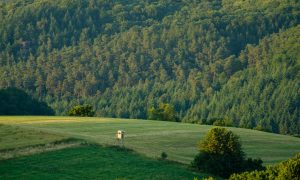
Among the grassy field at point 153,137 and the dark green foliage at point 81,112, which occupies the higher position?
the dark green foliage at point 81,112

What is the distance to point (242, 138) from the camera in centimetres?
9556

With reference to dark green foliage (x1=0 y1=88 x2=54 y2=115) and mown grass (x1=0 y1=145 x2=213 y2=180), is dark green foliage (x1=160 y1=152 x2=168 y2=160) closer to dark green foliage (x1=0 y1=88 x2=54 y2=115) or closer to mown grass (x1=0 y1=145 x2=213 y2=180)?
mown grass (x1=0 y1=145 x2=213 y2=180)

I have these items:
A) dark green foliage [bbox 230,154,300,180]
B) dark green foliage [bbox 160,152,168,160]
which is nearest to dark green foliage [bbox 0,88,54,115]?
dark green foliage [bbox 160,152,168,160]

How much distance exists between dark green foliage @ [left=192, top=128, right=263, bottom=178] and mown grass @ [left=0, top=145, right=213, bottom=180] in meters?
2.02

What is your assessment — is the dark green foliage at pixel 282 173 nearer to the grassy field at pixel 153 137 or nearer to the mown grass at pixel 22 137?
the grassy field at pixel 153 137

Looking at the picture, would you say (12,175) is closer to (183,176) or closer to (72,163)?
(72,163)

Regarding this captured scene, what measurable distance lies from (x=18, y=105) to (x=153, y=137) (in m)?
49.0

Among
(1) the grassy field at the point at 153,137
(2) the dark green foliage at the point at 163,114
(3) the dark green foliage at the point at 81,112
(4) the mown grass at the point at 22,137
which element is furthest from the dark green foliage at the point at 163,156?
(2) the dark green foliage at the point at 163,114

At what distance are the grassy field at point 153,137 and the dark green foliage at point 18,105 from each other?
27.3 meters

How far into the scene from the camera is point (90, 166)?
69.1m

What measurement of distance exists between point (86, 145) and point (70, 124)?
23.8 metres

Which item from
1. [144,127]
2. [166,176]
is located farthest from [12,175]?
[144,127]

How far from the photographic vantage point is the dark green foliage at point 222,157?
72.4 meters

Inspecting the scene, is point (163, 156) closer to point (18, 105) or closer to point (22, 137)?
point (22, 137)
